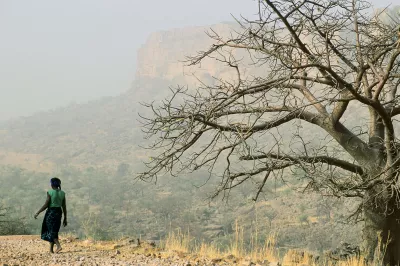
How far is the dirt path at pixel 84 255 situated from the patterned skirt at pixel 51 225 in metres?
0.27

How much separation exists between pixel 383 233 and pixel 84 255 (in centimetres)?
Result: 450

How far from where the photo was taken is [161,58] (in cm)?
10138

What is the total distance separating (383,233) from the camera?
22.1ft

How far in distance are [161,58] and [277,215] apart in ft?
248

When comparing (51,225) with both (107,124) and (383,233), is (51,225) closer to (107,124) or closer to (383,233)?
(383,233)

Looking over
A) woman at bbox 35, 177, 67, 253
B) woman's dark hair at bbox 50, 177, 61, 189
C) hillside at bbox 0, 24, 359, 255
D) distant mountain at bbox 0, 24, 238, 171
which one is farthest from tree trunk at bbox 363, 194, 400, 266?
distant mountain at bbox 0, 24, 238, 171

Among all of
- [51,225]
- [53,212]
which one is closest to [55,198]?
[53,212]

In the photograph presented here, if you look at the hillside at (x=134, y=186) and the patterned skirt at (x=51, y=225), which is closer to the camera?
the patterned skirt at (x=51, y=225)

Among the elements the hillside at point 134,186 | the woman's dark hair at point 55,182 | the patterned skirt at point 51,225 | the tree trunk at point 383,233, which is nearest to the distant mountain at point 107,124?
the hillside at point 134,186

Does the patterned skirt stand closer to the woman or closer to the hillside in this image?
the woman

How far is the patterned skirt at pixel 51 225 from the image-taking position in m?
7.24

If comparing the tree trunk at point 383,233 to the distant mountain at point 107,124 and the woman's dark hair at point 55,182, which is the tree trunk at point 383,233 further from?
the distant mountain at point 107,124

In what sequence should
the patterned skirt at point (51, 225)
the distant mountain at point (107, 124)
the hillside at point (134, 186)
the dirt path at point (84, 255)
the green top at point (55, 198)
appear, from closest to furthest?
1. the dirt path at point (84, 255)
2. the patterned skirt at point (51, 225)
3. the green top at point (55, 198)
4. the hillside at point (134, 186)
5. the distant mountain at point (107, 124)

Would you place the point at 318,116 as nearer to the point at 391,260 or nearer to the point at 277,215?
the point at 391,260
